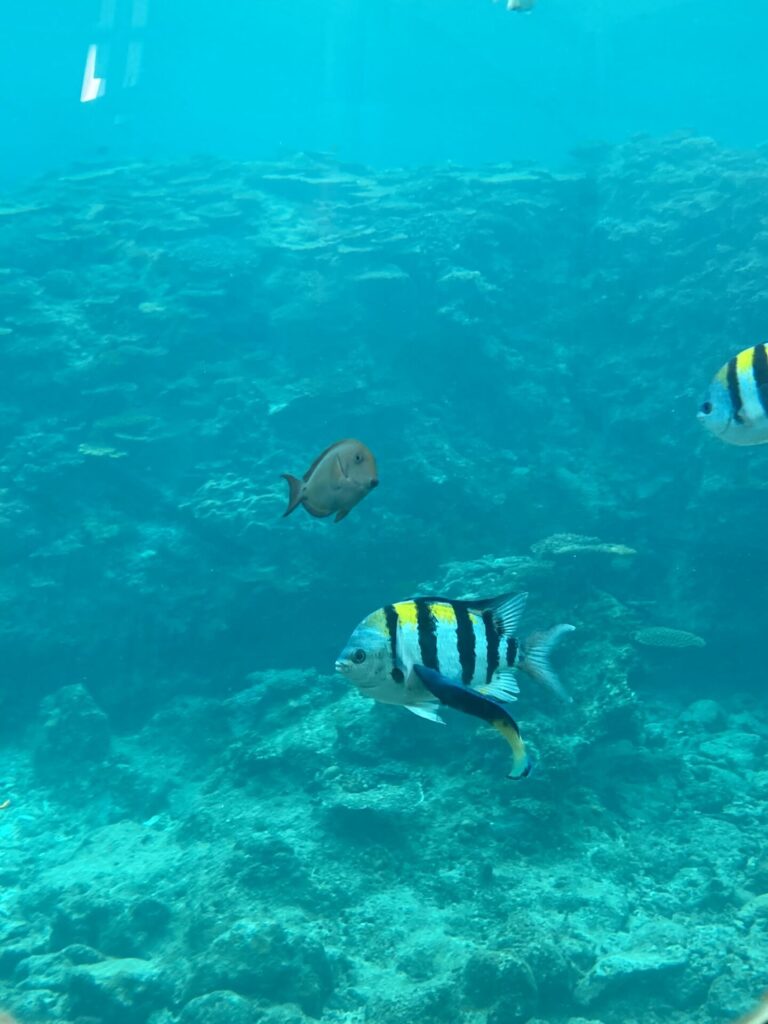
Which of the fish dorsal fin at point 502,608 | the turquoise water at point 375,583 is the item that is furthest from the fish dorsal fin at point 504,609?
the turquoise water at point 375,583

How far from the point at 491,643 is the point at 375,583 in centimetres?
986

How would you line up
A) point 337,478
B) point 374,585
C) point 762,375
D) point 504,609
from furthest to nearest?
point 374,585 → point 337,478 → point 762,375 → point 504,609

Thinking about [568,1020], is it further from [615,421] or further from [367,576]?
[615,421]

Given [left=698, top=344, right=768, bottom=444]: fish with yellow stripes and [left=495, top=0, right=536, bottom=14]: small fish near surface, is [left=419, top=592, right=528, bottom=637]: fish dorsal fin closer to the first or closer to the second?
[left=698, top=344, right=768, bottom=444]: fish with yellow stripes

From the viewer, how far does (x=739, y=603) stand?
12.1 meters

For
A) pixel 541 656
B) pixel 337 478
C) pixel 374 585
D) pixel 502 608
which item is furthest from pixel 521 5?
pixel 374 585

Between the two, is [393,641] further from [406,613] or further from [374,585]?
[374,585]

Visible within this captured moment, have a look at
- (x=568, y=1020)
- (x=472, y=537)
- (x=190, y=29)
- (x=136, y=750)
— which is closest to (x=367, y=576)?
(x=472, y=537)

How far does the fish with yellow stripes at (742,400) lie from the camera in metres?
3.08

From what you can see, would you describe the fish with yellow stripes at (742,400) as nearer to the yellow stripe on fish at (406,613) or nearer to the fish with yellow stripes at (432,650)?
the fish with yellow stripes at (432,650)

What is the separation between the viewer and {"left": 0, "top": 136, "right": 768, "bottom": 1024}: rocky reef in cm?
629

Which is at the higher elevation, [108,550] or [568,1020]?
[108,550]

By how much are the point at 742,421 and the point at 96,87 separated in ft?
214

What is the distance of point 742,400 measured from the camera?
3113 mm
